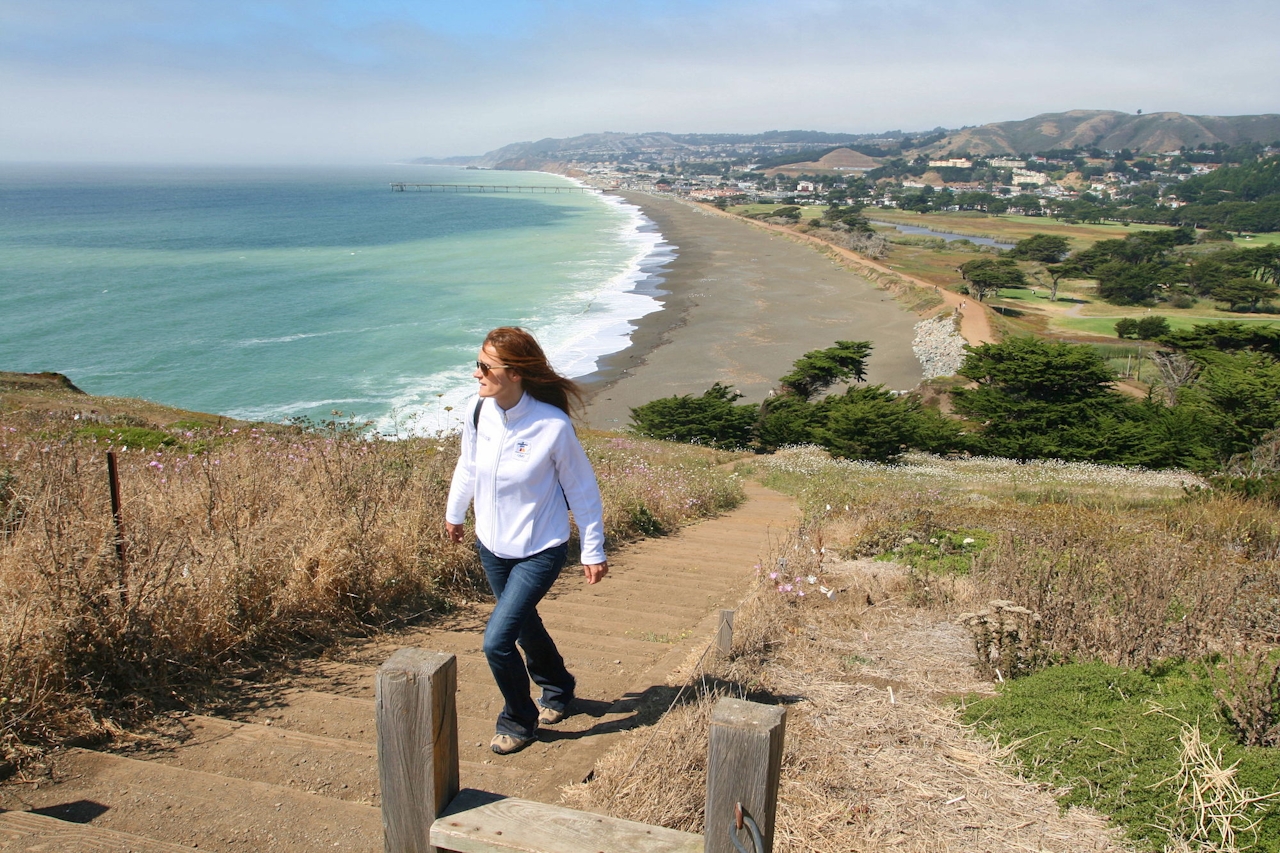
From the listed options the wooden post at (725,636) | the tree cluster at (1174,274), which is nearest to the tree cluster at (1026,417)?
the wooden post at (725,636)

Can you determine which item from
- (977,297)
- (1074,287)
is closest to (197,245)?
(977,297)

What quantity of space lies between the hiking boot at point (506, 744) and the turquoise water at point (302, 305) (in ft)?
17.2

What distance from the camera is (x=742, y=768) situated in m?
1.50

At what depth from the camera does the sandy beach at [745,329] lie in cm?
3111

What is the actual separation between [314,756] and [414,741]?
1.53 m

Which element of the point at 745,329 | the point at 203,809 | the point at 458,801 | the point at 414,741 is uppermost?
the point at 414,741

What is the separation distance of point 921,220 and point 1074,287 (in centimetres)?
6654

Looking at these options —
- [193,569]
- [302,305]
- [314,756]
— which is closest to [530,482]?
[314,756]

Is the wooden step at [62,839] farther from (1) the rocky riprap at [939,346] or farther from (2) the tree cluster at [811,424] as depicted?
(1) the rocky riprap at [939,346]

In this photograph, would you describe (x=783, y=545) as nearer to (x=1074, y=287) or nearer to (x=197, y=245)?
(x=1074, y=287)

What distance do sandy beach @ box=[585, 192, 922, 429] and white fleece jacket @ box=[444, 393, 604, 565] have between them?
22666mm

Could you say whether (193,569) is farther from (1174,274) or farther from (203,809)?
(1174,274)

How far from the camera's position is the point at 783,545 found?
20.2 ft

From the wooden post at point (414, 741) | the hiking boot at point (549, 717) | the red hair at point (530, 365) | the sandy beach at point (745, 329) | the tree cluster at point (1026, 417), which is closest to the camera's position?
the wooden post at point (414, 741)
